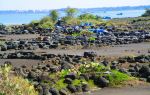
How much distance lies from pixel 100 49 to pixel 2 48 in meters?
A: 9.03

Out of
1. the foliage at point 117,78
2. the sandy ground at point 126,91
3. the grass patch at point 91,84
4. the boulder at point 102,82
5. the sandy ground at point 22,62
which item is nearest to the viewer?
the sandy ground at point 126,91

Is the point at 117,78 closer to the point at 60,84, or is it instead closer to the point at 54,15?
the point at 60,84

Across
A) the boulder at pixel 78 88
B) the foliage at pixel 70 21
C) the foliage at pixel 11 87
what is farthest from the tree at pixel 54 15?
the foliage at pixel 11 87


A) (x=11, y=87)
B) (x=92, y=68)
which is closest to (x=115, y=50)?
(x=92, y=68)

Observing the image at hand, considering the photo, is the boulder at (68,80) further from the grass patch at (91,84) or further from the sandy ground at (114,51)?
the sandy ground at (114,51)

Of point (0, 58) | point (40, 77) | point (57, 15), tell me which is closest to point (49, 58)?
point (0, 58)

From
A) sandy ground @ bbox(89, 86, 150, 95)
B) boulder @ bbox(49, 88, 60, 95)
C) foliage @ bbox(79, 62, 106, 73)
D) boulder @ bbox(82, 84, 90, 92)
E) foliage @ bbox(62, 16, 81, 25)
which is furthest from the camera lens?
foliage @ bbox(62, 16, 81, 25)

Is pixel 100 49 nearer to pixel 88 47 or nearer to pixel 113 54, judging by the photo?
pixel 88 47

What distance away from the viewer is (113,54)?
38.9 m

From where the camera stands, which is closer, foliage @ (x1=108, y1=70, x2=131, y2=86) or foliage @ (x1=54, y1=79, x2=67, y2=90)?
foliage @ (x1=54, y1=79, x2=67, y2=90)

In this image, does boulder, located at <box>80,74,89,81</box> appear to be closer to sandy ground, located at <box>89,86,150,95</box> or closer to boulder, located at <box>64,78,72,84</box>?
boulder, located at <box>64,78,72,84</box>

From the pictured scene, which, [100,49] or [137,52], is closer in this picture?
[137,52]

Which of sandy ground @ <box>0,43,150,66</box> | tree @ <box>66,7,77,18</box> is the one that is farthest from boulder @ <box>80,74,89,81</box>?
tree @ <box>66,7,77,18</box>

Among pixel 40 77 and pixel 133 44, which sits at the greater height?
pixel 40 77
